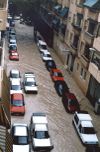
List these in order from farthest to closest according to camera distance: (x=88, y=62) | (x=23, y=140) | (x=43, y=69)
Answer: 1. (x=43, y=69)
2. (x=88, y=62)
3. (x=23, y=140)

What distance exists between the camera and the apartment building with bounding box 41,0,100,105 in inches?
1618

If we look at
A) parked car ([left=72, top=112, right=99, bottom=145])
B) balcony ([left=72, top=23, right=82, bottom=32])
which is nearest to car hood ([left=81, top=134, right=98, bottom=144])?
parked car ([left=72, top=112, right=99, bottom=145])

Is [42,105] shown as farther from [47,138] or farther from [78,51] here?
[78,51]

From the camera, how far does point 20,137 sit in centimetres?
2975

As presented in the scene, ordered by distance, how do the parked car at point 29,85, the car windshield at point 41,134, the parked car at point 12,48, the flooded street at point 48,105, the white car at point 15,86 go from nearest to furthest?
1. the car windshield at point 41,134
2. the flooded street at point 48,105
3. the white car at point 15,86
4. the parked car at point 29,85
5. the parked car at point 12,48

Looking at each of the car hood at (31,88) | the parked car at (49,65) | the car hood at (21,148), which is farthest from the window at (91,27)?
the car hood at (21,148)

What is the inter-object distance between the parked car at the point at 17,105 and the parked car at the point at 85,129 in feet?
19.3

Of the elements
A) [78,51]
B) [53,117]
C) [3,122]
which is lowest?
→ [53,117]

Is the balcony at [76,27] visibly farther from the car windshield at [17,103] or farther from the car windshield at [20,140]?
the car windshield at [20,140]

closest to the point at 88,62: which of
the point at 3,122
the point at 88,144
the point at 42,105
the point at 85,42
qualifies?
the point at 85,42

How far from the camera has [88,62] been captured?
139ft

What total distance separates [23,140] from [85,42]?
782 inches

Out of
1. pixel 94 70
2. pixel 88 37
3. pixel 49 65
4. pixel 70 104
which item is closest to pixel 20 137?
pixel 70 104

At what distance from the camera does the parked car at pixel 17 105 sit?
3525cm
